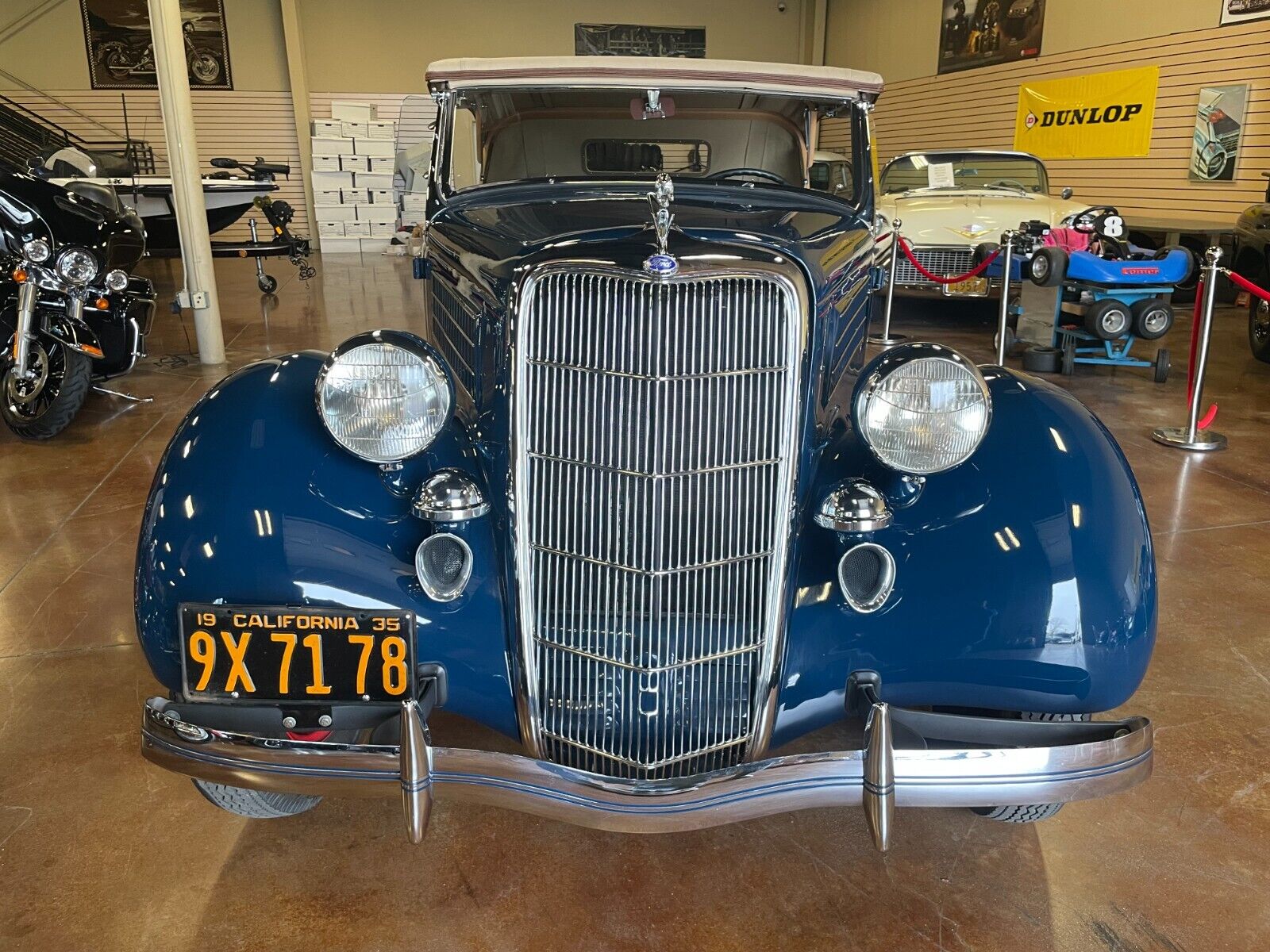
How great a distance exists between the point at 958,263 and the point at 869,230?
19.7 ft

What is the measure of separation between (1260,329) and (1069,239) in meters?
1.62

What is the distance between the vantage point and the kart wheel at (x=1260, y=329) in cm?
705

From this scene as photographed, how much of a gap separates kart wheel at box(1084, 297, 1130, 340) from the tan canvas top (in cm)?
410

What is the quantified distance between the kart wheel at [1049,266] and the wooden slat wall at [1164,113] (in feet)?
16.6

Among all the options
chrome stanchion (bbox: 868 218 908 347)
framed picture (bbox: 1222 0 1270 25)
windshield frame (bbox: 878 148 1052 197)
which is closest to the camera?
chrome stanchion (bbox: 868 218 908 347)

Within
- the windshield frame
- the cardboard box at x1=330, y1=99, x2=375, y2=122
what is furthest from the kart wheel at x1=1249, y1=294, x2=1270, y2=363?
the cardboard box at x1=330, y1=99, x2=375, y2=122

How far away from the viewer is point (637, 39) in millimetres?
18375

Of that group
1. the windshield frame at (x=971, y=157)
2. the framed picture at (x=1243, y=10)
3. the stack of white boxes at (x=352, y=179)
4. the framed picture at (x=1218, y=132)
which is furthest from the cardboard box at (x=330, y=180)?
the framed picture at (x=1243, y=10)

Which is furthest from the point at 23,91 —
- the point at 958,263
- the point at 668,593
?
the point at 668,593

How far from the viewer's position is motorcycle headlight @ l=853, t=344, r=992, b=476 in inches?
69.2

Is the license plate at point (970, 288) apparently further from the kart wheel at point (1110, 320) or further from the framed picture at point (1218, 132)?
the framed picture at point (1218, 132)

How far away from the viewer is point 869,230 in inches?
102

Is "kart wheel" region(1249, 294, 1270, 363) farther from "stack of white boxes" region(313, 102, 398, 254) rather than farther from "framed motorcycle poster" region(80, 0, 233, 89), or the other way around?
"framed motorcycle poster" region(80, 0, 233, 89)

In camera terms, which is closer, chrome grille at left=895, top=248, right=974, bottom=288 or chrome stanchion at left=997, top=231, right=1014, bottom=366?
chrome stanchion at left=997, top=231, right=1014, bottom=366
